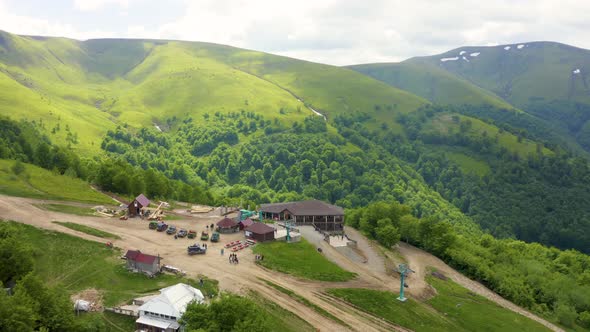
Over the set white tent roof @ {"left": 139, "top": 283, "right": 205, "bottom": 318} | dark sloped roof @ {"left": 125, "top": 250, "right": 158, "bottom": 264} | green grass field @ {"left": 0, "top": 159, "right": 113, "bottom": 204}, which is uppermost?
green grass field @ {"left": 0, "top": 159, "right": 113, "bottom": 204}

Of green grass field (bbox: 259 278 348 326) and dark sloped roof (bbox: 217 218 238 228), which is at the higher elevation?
dark sloped roof (bbox: 217 218 238 228)

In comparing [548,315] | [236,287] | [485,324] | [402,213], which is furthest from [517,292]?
[236,287]

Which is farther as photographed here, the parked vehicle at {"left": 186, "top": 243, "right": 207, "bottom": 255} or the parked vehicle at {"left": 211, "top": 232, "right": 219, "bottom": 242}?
the parked vehicle at {"left": 211, "top": 232, "right": 219, "bottom": 242}

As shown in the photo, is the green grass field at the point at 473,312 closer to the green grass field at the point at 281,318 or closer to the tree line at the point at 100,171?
the green grass field at the point at 281,318

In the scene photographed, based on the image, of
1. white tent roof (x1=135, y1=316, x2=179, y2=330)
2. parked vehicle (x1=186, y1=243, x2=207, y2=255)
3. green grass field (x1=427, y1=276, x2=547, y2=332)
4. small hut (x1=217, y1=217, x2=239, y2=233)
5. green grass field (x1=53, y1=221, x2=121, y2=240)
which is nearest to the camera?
white tent roof (x1=135, y1=316, x2=179, y2=330)

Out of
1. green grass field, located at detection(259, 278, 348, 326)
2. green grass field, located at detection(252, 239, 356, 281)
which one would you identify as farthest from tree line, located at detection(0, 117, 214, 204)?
green grass field, located at detection(259, 278, 348, 326)

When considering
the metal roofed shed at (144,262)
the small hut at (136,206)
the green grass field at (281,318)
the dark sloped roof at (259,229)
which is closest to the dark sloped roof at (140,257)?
the metal roofed shed at (144,262)

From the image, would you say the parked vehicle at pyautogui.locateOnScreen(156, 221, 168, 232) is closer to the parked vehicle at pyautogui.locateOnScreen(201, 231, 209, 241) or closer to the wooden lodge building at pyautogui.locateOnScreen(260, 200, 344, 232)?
the parked vehicle at pyautogui.locateOnScreen(201, 231, 209, 241)

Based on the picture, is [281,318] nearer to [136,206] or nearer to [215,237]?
[215,237]
